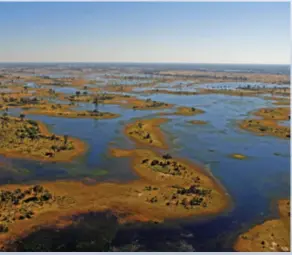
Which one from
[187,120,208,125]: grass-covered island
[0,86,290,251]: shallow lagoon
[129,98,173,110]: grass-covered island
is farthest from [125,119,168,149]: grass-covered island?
[129,98,173,110]: grass-covered island

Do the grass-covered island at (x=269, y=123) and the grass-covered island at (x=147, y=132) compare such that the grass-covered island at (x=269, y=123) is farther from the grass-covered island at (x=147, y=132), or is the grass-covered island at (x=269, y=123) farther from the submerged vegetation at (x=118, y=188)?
the grass-covered island at (x=147, y=132)

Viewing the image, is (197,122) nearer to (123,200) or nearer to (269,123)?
(269,123)

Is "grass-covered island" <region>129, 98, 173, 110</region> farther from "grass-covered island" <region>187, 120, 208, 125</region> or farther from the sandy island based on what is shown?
the sandy island

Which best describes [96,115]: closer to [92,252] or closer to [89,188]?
[89,188]

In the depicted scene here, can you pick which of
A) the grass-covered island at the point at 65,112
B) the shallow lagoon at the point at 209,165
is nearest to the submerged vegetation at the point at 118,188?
the shallow lagoon at the point at 209,165

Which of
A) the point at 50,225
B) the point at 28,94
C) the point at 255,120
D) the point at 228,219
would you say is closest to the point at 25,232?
the point at 50,225
